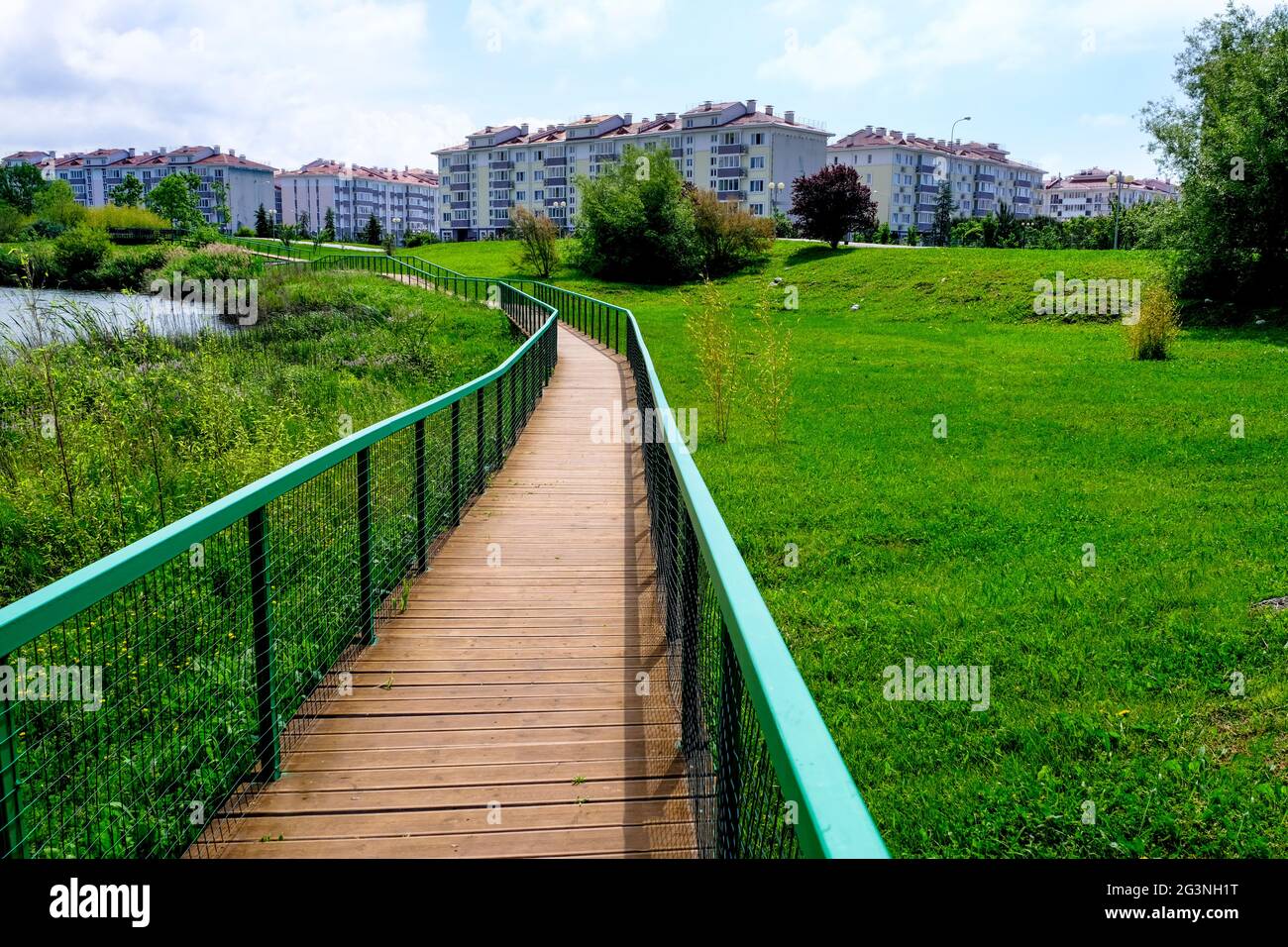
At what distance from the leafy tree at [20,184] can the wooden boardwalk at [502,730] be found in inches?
4266

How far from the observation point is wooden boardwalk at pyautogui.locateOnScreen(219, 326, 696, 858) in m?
3.65

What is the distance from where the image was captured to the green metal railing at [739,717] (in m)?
1.69

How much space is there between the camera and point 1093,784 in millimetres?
4656

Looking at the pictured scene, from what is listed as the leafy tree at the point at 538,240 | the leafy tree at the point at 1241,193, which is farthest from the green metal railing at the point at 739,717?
the leafy tree at the point at 538,240

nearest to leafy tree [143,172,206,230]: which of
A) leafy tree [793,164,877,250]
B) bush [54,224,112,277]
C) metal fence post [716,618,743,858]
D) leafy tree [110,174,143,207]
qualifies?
leafy tree [110,174,143,207]

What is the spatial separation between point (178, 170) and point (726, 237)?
4783 inches

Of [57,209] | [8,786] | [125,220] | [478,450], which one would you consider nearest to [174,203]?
[125,220]

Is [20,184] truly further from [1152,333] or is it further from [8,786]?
[8,786]

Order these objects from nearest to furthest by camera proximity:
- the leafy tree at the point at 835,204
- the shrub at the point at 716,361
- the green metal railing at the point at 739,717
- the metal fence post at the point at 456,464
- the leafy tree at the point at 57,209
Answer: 1. the green metal railing at the point at 739,717
2. the metal fence post at the point at 456,464
3. the shrub at the point at 716,361
4. the leafy tree at the point at 835,204
5. the leafy tree at the point at 57,209

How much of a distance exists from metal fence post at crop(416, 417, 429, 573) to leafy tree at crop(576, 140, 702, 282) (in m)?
44.7

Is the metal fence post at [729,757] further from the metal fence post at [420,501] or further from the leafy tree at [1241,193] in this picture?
the leafy tree at [1241,193]

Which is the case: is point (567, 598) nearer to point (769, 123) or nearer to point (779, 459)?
point (779, 459)

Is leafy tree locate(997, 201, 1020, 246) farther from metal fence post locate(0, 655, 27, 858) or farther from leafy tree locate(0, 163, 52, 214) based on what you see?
leafy tree locate(0, 163, 52, 214)

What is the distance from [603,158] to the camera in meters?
90.8
